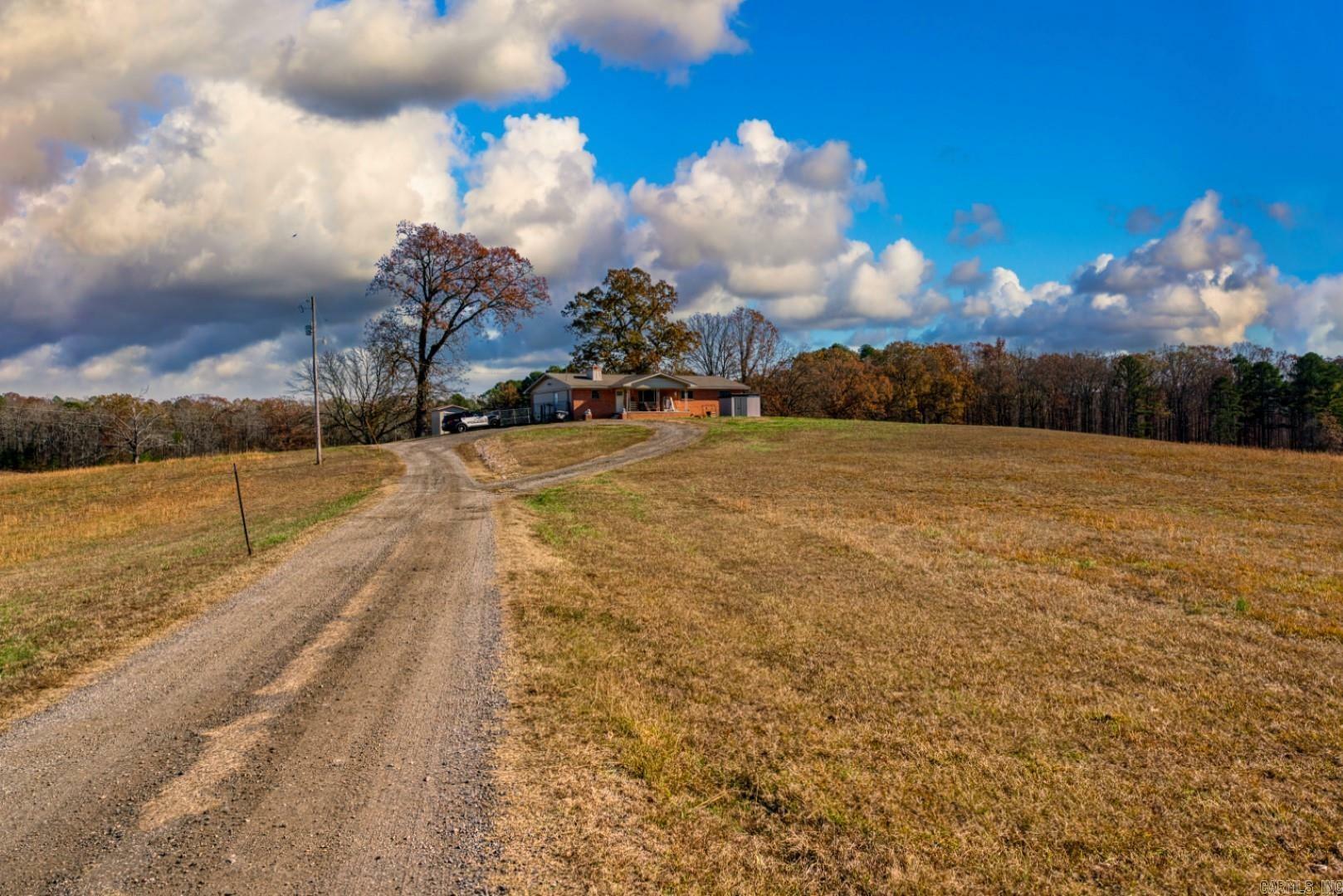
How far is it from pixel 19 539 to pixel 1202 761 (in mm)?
26081

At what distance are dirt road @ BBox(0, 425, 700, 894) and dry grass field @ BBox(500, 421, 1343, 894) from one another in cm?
50

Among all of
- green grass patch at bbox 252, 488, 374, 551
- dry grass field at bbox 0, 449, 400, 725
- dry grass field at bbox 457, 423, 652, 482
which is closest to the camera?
dry grass field at bbox 0, 449, 400, 725

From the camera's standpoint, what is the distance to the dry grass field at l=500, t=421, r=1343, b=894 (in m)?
3.99

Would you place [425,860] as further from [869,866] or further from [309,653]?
[309,653]

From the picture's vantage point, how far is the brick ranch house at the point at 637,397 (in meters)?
54.0

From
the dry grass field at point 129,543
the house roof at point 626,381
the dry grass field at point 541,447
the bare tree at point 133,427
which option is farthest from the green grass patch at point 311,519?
the bare tree at point 133,427

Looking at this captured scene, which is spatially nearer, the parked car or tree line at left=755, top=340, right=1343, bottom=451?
the parked car

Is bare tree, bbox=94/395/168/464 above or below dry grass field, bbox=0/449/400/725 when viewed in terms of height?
above

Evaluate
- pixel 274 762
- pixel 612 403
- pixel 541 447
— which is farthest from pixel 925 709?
pixel 612 403

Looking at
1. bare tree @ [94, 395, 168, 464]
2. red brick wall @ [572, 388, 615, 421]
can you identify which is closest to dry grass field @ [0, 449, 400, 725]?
red brick wall @ [572, 388, 615, 421]

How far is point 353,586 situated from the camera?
1025cm

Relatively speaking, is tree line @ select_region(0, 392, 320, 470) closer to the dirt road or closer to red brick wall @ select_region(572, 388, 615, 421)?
red brick wall @ select_region(572, 388, 615, 421)

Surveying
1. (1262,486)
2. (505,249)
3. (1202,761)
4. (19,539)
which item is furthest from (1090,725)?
(505,249)

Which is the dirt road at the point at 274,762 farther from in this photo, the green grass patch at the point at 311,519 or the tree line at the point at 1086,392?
the tree line at the point at 1086,392
